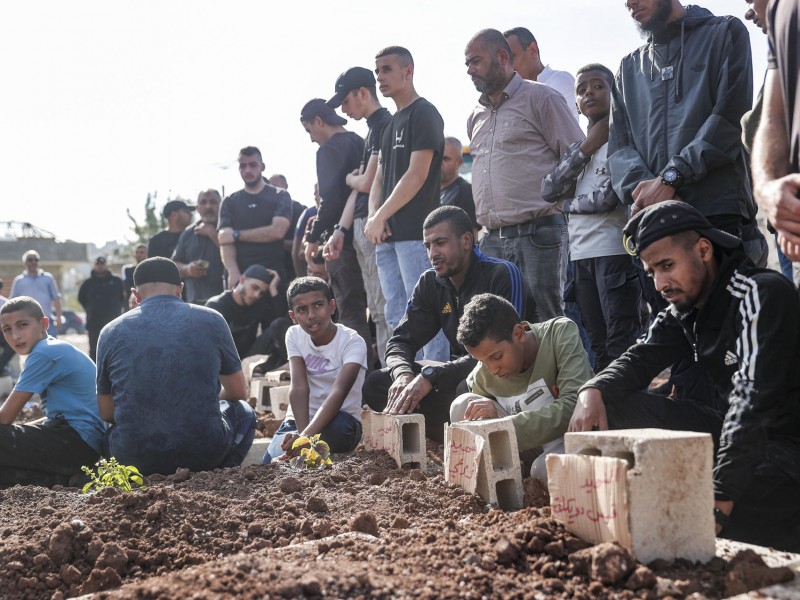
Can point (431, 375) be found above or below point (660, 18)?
below

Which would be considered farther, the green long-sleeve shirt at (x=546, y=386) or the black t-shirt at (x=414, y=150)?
the black t-shirt at (x=414, y=150)

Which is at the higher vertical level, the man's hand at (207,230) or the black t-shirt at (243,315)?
the man's hand at (207,230)

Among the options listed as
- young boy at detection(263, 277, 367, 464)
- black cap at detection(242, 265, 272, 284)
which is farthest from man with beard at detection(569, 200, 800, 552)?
black cap at detection(242, 265, 272, 284)

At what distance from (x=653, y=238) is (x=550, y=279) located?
2.43 meters

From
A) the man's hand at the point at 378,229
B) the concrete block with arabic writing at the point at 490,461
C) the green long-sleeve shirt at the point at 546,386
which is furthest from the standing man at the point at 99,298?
the concrete block with arabic writing at the point at 490,461

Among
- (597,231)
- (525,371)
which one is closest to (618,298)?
(597,231)

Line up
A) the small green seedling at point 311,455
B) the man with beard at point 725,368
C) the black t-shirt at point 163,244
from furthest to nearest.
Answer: the black t-shirt at point 163,244
the small green seedling at point 311,455
the man with beard at point 725,368

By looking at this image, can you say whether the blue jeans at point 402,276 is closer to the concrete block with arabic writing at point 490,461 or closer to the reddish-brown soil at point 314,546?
the reddish-brown soil at point 314,546

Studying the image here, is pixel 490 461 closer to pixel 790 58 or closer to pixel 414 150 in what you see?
pixel 790 58

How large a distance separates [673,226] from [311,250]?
4721 mm

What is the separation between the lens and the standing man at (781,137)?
110 inches

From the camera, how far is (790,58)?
2.97m

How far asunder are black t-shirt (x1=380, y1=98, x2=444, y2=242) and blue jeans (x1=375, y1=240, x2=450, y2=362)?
97 mm

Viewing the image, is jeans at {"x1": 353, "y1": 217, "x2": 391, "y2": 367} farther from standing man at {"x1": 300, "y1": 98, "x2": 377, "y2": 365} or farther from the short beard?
the short beard
